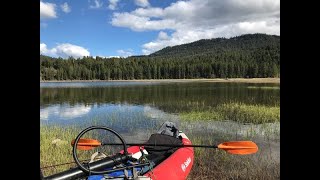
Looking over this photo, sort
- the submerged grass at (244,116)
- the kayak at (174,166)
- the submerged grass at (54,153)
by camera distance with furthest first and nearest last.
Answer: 1. the submerged grass at (244,116)
2. the submerged grass at (54,153)
3. the kayak at (174,166)

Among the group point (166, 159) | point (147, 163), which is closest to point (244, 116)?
point (166, 159)

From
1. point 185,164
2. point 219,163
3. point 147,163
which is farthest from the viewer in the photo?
point 219,163

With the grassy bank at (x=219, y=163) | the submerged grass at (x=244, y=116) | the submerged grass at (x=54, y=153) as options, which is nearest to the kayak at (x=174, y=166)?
the grassy bank at (x=219, y=163)

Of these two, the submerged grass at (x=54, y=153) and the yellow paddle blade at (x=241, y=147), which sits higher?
the yellow paddle blade at (x=241, y=147)

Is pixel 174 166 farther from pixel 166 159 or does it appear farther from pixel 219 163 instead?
pixel 219 163

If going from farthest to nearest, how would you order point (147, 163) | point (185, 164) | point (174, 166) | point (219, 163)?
1. point (219, 163)
2. point (185, 164)
3. point (174, 166)
4. point (147, 163)

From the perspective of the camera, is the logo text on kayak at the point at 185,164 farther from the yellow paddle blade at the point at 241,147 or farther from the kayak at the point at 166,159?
the yellow paddle blade at the point at 241,147

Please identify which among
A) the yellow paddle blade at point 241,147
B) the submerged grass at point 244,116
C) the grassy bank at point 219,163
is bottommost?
the grassy bank at point 219,163

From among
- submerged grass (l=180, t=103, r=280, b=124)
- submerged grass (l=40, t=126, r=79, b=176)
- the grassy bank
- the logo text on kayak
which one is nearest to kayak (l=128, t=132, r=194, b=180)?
the logo text on kayak

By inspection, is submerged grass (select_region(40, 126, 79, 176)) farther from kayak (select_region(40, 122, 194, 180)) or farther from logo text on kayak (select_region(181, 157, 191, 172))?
logo text on kayak (select_region(181, 157, 191, 172))
